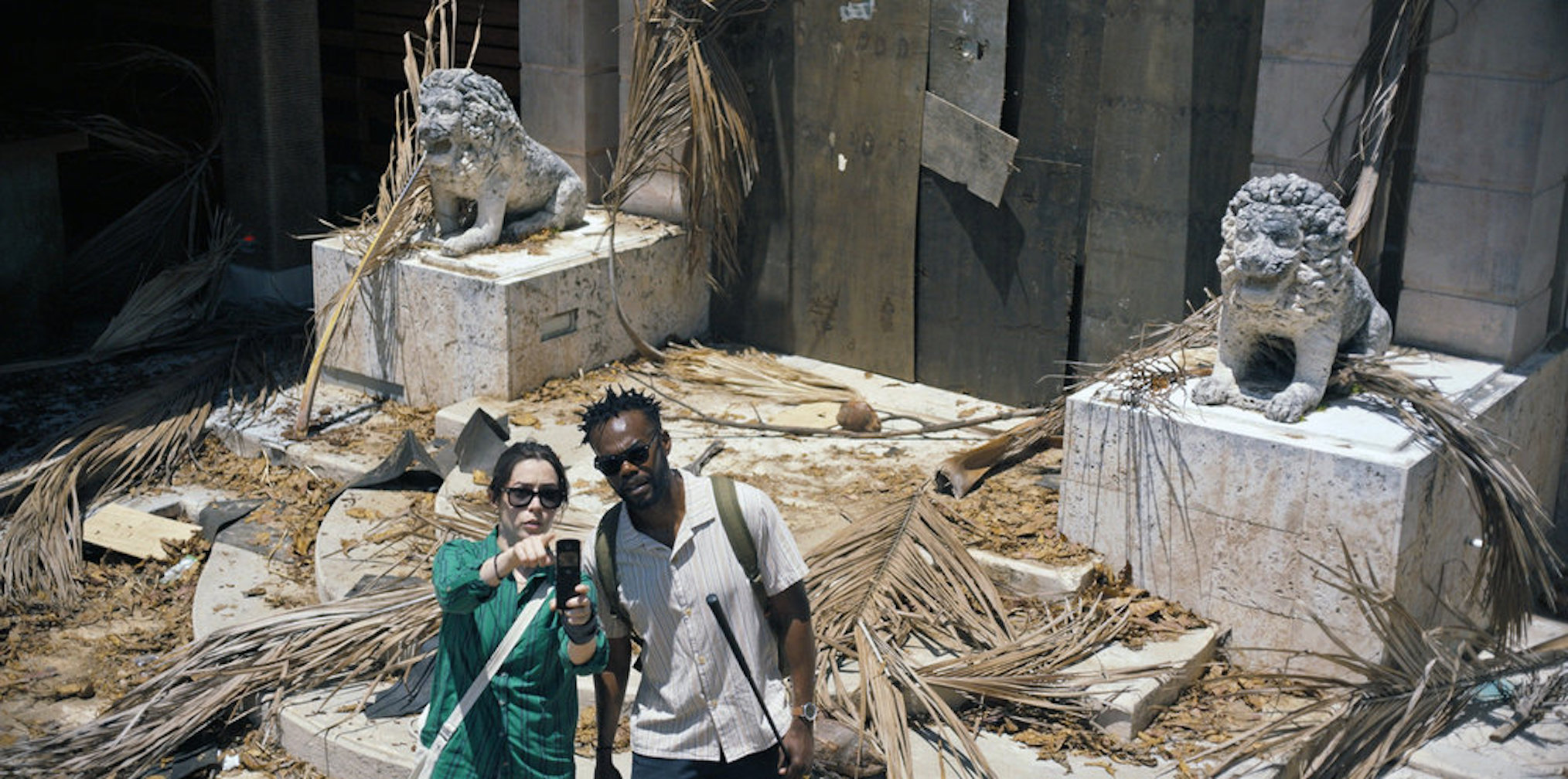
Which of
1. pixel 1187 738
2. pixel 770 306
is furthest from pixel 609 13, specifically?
pixel 1187 738

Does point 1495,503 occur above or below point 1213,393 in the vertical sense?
below

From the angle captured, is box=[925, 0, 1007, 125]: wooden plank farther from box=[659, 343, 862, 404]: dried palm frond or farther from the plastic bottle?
the plastic bottle

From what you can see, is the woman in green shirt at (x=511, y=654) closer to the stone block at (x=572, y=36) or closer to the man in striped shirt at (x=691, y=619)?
the man in striped shirt at (x=691, y=619)

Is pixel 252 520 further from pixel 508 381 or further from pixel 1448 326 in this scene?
pixel 1448 326

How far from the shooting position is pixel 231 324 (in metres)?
9.95

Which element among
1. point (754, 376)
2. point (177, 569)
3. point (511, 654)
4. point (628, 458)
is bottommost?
point (177, 569)

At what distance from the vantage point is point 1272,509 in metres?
5.79

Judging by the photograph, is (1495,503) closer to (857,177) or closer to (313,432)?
(857,177)

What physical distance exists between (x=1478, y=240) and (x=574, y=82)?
15.3ft

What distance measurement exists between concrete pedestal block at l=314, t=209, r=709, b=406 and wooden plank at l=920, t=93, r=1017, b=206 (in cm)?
152

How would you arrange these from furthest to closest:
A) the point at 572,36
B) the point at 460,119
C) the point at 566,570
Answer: the point at 572,36
the point at 460,119
the point at 566,570

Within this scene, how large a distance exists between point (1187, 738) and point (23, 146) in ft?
25.1

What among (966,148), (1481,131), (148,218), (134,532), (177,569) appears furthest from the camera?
(148,218)

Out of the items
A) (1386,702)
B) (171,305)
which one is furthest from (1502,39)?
(171,305)
